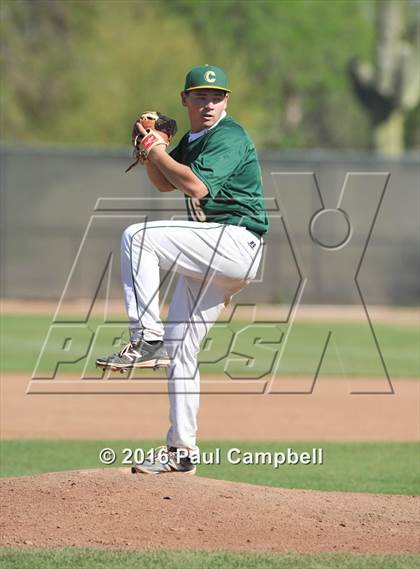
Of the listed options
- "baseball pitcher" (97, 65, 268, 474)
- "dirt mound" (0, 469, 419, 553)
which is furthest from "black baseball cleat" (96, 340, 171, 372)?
"dirt mound" (0, 469, 419, 553)

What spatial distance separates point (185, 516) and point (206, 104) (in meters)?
2.21

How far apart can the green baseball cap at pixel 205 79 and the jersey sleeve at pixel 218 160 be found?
0.25m

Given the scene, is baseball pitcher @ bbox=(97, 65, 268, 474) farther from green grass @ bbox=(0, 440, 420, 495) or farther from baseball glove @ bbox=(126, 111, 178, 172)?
green grass @ bbox=(0, 440, 420, 495)

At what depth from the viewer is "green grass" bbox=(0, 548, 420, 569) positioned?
507 cm

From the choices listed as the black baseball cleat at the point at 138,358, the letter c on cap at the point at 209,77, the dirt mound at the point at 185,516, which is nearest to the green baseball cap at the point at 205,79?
the letter c on cap at the point at 209,77

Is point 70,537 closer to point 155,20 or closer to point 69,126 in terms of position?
point 69,126

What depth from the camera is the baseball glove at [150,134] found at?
596 centimetres

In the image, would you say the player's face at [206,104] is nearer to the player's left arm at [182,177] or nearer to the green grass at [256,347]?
the player's left arm at [182,177]

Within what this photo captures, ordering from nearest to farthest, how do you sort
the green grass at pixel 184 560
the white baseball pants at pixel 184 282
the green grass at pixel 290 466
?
1. the green grass at pixel 184 560
2. the white baseball pants at pixel 184 282
3. the green grass at pixel 290 466

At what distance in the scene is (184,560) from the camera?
515 cm

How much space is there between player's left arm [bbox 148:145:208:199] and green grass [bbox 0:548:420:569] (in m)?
1.81

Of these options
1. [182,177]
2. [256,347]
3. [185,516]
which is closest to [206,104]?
[182,177]

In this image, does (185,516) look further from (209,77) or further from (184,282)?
(209,77)

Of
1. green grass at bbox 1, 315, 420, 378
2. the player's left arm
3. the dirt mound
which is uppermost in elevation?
green grass at bbox 1, 315, 420, 378
